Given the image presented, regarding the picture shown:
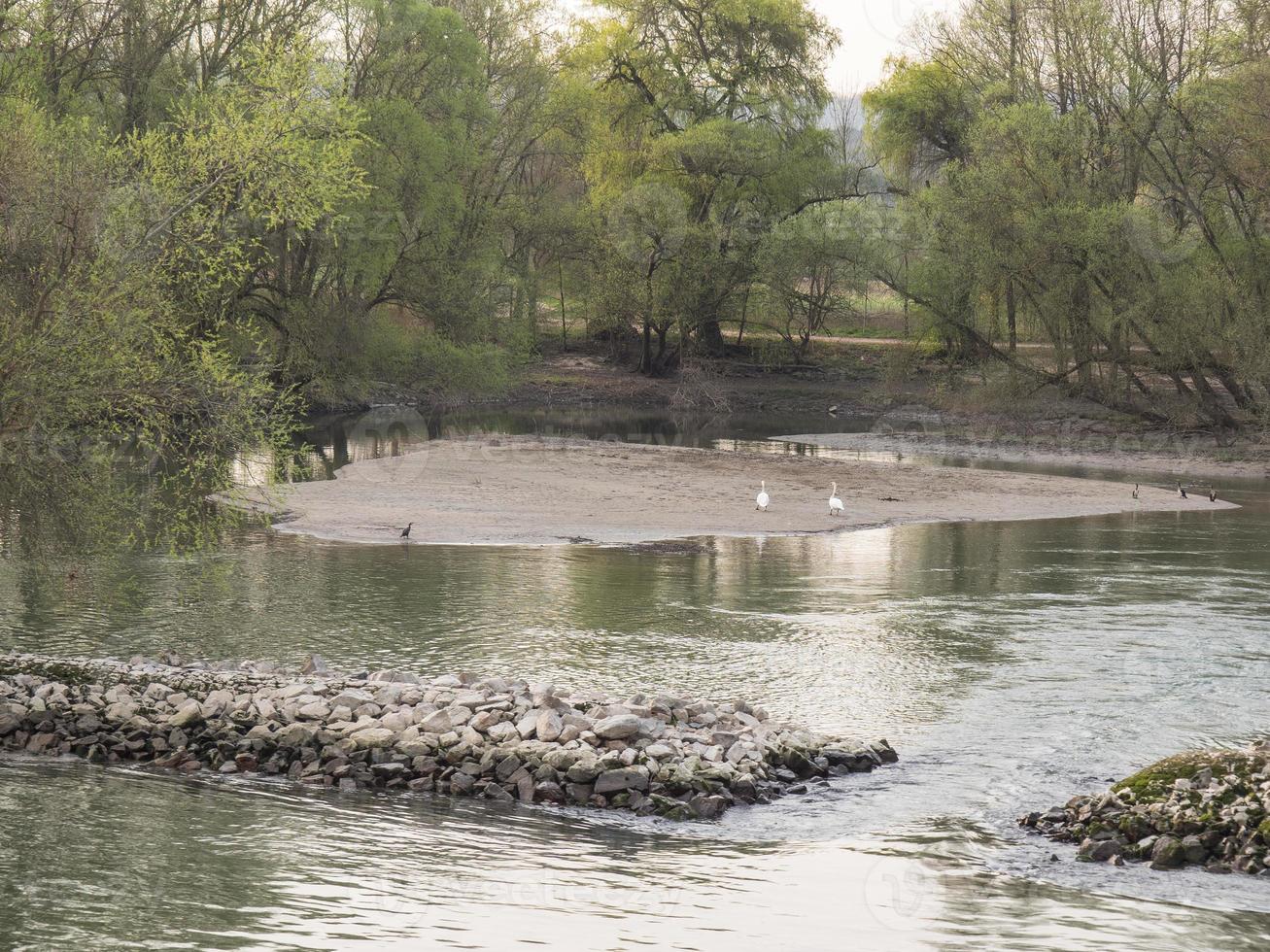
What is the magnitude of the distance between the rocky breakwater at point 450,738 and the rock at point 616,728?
0.05 ft

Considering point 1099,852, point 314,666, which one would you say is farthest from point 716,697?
point 1099,852

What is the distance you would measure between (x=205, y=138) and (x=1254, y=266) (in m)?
43.9

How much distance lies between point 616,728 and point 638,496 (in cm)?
2255

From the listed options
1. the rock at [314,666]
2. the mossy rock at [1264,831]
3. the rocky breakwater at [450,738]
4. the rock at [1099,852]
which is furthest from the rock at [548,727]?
the mossy rock at [1264,831]

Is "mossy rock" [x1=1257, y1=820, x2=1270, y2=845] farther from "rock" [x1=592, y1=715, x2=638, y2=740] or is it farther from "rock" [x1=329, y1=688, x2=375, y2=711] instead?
"rock" [x1=329, y1=688, x2=375, y2=711]

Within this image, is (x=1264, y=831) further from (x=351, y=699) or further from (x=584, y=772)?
(x=351, y=699)

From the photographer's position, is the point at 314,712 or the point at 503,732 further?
the point at 314,712

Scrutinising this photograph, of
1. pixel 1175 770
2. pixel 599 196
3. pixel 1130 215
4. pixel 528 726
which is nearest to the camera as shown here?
pixel 1175 770

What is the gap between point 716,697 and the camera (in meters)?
17.2

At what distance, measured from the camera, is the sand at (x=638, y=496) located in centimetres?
3184

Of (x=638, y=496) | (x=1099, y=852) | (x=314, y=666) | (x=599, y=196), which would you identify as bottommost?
(x=1099, y=852)

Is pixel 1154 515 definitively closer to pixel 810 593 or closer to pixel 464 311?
pixel 810 593

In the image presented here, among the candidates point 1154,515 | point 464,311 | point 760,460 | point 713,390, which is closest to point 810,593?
point 1154,515

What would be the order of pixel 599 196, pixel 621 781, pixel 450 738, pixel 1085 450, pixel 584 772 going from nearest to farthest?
pixel 621 781, pixel 584 772, pixel 450 738, pixel 1085 450, pixel 599 196
